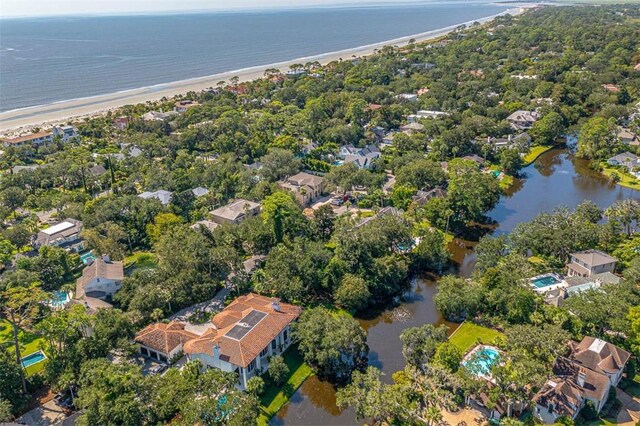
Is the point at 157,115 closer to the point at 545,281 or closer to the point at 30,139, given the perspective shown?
the point at 30,139

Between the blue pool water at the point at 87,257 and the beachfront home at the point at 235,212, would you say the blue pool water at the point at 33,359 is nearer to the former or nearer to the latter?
the blue pool water at the point at 87,257

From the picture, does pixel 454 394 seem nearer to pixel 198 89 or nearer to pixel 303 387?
pixel 303 387

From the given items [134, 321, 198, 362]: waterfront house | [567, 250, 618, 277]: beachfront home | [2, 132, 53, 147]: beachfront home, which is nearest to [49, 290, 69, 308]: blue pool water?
[134, 321, 198, 362]: waterfront house

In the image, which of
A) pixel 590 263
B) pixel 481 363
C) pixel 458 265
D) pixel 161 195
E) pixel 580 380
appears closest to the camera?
pixel 580 380

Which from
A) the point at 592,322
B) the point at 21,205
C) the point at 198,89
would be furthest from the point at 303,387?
the point at 198,89

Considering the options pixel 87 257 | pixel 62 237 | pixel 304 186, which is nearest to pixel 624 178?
pixel 304 186

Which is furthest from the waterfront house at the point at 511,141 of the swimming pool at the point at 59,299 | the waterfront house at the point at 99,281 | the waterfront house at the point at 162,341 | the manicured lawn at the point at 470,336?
the swimming pool at the point at 59,299

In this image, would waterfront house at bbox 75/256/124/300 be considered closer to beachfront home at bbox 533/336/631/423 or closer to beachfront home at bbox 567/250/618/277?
beachfront home at bbox 533/336/631/423
